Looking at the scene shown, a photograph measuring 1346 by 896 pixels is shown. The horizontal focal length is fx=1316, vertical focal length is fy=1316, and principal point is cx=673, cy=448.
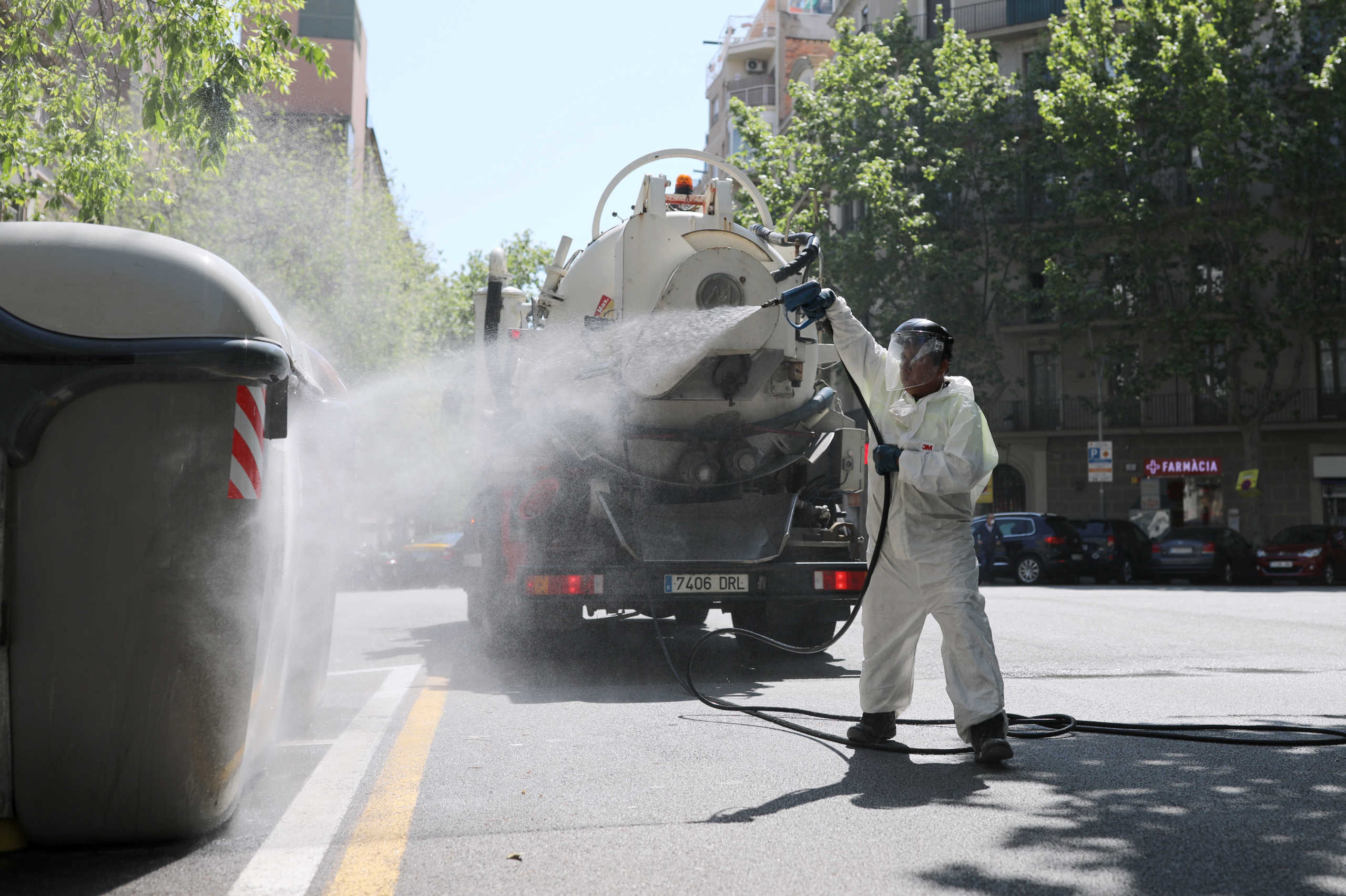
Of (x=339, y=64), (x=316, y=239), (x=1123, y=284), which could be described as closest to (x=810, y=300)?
(x=316, y=239)

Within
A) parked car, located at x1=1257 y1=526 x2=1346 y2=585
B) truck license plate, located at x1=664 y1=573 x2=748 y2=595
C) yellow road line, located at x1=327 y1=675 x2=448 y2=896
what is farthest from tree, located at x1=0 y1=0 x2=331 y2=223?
parked car, located at x1=1257 y1=526 x2=1346 y2=585

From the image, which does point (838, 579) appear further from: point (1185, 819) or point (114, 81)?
point (114, 81)

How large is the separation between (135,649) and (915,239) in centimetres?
3165

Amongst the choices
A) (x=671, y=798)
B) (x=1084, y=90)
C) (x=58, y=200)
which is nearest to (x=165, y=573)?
(x=671, y=798)

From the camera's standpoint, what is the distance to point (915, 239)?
33594mm

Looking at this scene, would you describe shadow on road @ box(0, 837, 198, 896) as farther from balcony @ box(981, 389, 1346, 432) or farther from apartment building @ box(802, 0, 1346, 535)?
apartment building @ box(802, 0, 1346, 535)

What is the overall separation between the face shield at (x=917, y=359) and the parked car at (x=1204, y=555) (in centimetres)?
2209

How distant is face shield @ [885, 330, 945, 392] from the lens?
512 centimetres

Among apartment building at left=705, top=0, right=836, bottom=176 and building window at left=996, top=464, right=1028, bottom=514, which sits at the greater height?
apartment building at left=705, top=0, right=836, bottom=176

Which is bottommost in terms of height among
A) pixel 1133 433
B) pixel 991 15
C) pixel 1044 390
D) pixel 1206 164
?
pixel 1133 433

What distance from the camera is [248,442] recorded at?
3562 millimetres

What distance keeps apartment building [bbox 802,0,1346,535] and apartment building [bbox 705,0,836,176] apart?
14.2 m

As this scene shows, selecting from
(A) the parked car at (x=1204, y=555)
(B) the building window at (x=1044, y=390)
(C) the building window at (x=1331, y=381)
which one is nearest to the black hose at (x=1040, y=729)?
(A) the parked car at (x=1204, y=555)

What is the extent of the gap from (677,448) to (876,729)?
3194mm
